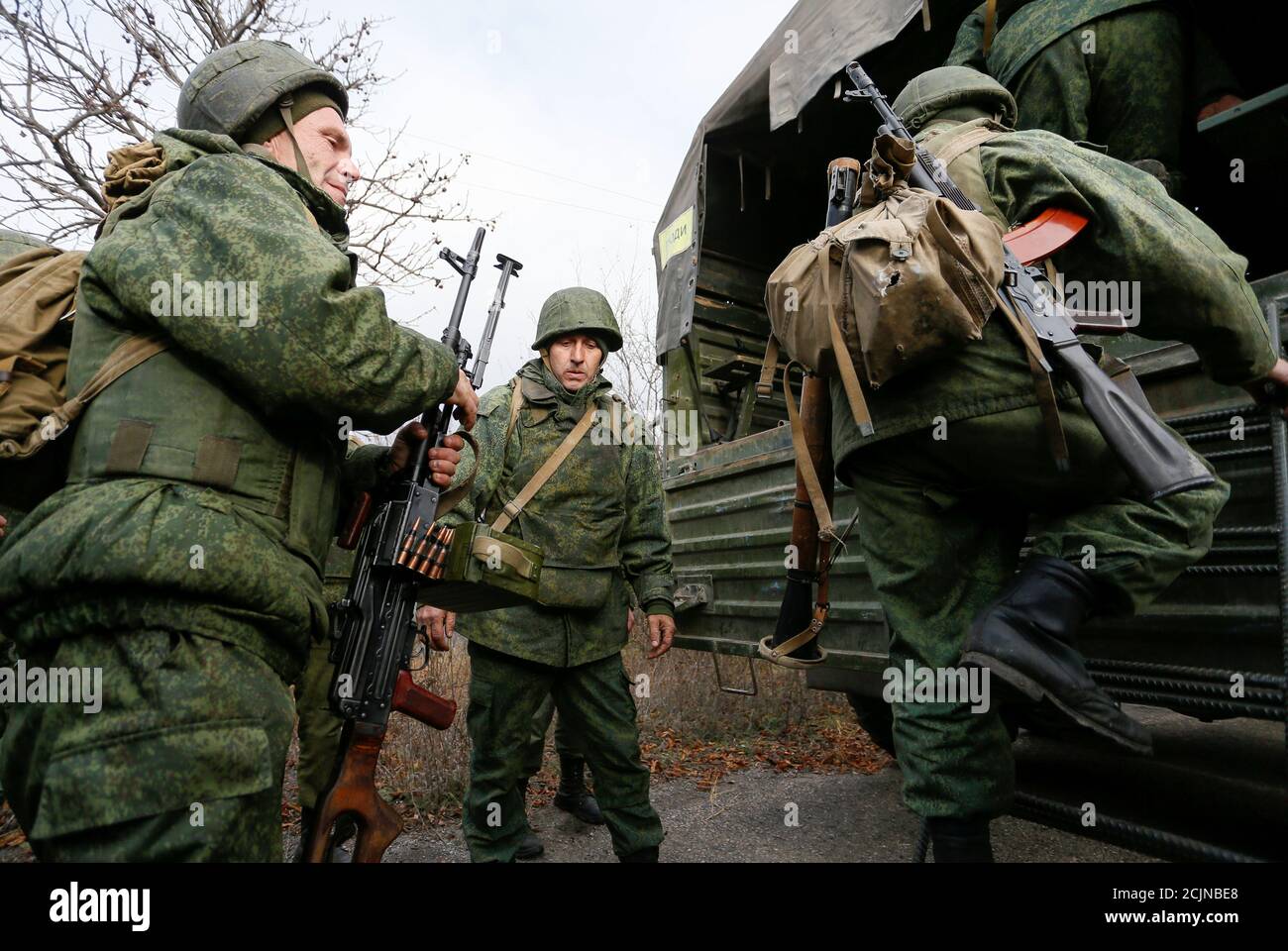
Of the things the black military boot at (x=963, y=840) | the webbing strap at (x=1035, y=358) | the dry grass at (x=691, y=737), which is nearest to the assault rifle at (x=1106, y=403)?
the webbing strap at (x=1035, y=358)

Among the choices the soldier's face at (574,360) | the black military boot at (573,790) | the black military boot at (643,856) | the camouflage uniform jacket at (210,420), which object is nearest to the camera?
the camouflage uniform jacket at (210,420)

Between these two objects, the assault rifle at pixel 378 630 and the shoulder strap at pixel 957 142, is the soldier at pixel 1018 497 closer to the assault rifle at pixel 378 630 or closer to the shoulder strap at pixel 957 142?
the shoulder strap at pixel 957 142

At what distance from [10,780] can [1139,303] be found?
87.5 inches

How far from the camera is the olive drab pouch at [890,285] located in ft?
4.92

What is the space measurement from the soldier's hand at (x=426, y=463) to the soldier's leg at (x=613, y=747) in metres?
1.11

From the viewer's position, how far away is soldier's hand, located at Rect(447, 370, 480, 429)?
1.82 m

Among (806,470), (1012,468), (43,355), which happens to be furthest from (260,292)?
(1012,468)

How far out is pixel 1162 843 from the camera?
167 cm

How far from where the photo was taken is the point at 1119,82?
2600 millimetres

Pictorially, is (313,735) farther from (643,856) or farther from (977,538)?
(977,538)

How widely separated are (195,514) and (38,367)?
19.8 inches
